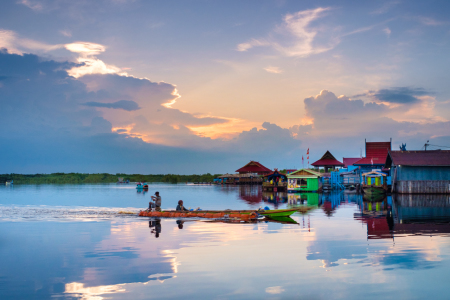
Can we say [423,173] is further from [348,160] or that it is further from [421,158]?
[348,160]

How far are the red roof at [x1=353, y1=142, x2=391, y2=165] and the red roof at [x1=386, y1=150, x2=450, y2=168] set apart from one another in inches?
648

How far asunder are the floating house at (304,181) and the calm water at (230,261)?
35305 millimetres

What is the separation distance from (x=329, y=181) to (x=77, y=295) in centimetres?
6364

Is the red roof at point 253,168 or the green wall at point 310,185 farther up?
the red roof at point 253,168

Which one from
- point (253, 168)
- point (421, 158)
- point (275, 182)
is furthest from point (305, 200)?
point (253, 168)

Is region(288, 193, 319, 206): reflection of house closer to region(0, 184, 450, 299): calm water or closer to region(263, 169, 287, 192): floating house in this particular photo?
region(0, 184, 450, 299): calm water

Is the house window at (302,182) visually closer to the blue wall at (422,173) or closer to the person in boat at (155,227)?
the blue wall at (422,173)

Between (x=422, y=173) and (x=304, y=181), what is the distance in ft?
56.5

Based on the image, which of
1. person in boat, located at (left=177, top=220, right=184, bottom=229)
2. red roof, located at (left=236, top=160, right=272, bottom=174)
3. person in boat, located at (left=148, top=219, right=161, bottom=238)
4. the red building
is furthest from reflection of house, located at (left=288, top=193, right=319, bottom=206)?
red roof, located at (left=236, top=160, right=272, bottom=174)

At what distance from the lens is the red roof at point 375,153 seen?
216 ft

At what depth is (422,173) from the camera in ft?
155

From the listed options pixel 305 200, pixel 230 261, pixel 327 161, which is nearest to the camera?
pixel 230 261

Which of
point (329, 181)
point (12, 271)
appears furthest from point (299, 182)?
point (12, 271)

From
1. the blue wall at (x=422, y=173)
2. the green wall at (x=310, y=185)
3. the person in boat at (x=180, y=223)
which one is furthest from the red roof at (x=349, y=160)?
the person in boat at (x=180, y=223)
